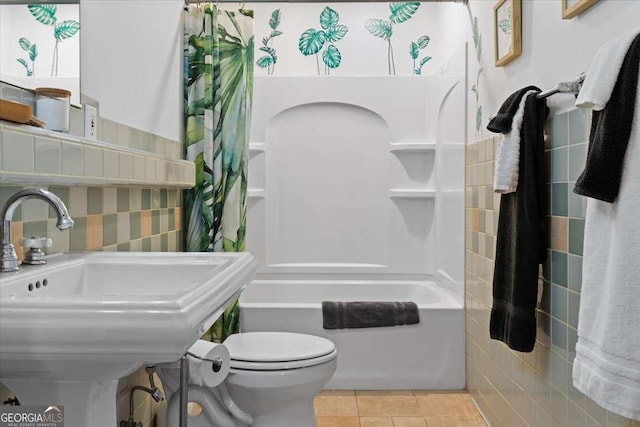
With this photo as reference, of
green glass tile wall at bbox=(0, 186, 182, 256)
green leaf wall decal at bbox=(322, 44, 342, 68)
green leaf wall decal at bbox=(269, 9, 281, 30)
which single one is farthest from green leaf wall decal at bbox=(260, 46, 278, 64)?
green glass tile wall at bbox=(0, 186, 182, 256)

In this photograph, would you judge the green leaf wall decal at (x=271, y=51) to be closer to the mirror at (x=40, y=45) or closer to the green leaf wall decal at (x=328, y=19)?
the green leaf wall decal at (x=328, y=19)

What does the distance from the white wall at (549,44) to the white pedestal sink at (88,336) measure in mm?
1200

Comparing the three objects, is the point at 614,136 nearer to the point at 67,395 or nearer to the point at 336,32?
the point at 67,395

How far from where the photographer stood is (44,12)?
1.51 metres

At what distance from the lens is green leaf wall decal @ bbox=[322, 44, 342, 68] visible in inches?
156

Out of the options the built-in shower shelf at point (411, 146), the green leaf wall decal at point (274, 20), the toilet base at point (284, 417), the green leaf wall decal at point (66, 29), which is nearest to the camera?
the green leaf wall decal at point (66, 29)

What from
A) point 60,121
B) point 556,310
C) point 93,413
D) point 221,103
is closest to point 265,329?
point 221,103

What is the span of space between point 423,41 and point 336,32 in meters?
0.59

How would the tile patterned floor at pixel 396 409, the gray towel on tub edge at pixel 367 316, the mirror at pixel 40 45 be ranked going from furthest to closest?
the gray towel on tub edge at pixel 367 316 < the tile patterned floor at pixel 396 409 < the mirror at pixel 40 45

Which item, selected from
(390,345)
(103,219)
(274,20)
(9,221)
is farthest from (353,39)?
(9,221)

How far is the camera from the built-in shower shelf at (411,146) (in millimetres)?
3754

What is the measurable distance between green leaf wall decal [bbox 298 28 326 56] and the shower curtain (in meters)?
1.11

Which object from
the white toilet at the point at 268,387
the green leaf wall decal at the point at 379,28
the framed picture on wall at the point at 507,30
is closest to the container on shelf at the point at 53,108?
the white toilet at the point at 268,387

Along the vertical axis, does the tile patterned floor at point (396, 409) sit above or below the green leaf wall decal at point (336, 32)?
below
